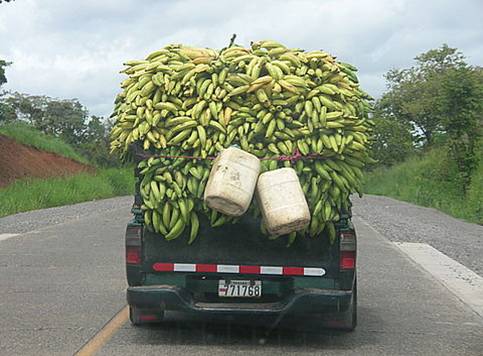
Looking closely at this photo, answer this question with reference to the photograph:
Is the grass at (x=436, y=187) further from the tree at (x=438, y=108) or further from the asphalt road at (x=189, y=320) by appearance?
the asphalt road at (x=189, y=320)

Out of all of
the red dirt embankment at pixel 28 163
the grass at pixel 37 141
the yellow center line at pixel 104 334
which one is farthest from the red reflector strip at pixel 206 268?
the grass at pixel 37 141

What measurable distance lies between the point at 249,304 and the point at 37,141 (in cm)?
4586

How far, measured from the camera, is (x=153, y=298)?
25.2 ft

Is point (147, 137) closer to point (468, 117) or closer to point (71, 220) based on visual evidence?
point (71, 220)

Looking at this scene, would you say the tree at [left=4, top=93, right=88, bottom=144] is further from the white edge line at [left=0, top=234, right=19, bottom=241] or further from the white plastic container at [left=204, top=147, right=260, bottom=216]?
the white plastic container at [left=204, top=147, right=260, bottom=216]

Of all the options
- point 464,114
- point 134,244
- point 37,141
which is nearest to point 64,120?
point 37,141

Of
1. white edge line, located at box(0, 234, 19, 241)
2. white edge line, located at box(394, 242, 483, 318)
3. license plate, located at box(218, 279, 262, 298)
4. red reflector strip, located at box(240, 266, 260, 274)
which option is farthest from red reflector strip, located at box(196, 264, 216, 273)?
white edge line, located at box(0, 234, 19, 241)

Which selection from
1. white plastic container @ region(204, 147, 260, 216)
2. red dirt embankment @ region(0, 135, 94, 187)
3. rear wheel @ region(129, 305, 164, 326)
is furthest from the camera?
red dirt embankment @ region(0, 135, 94, 187)

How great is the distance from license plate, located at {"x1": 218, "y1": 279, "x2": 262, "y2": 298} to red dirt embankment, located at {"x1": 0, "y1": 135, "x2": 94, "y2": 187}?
32491 millimetres

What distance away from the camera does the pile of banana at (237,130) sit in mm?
7445

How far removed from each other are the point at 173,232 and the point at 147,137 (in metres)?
0.86

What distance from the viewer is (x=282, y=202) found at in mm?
7070

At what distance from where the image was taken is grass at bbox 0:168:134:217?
102 ft

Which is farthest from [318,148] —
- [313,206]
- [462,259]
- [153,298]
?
[462,259]
